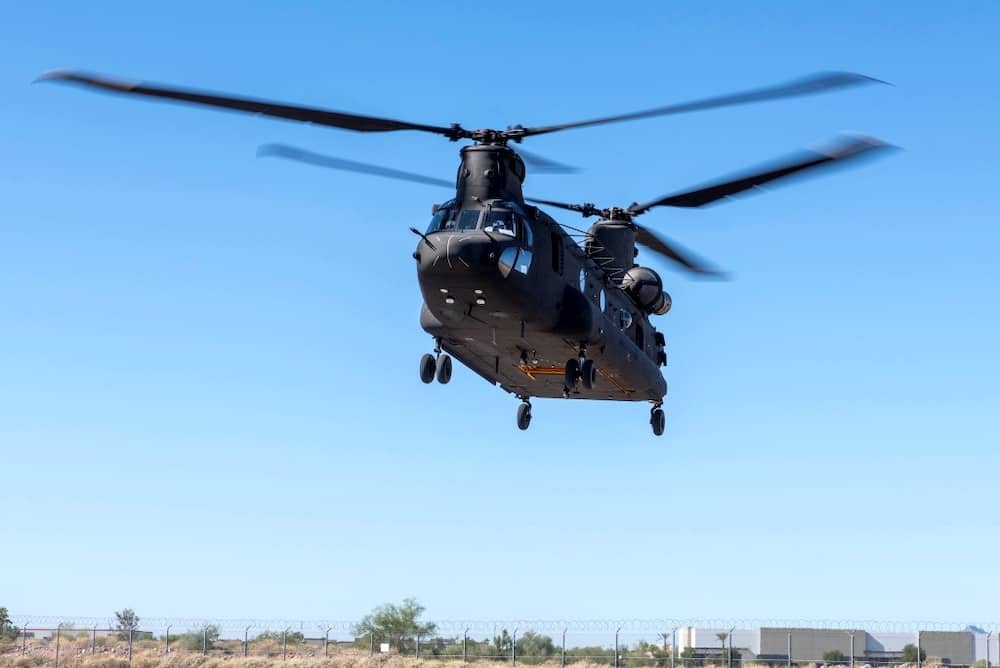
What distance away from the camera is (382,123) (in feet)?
90.7

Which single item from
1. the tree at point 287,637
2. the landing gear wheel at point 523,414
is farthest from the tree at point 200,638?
the landing gear wheel at point 523,414

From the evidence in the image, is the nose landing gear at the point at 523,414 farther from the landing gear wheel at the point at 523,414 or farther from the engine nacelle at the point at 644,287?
the engine nacelle at the point at 644,287

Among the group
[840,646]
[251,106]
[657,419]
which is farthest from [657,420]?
[840,646]

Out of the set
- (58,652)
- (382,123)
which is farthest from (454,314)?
(58,652)

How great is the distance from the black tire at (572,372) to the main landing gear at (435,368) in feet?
8.77

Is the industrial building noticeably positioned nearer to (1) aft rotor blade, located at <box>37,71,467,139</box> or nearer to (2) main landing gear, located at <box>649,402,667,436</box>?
(2) main landing gear, located at <box>649,402,667,436</box>

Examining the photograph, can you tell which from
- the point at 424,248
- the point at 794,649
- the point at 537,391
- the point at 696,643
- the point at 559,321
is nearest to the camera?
the point at 424,248

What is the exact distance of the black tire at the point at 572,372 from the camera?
30094mm

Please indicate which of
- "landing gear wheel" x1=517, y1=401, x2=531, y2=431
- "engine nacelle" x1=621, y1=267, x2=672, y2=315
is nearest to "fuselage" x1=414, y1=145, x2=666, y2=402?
"landing gear wheel" x1=517, y1=401, x2=531, y2=431

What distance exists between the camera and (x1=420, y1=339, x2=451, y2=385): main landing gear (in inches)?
1177

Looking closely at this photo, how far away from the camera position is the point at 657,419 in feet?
117

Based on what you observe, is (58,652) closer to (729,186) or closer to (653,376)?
(653,376)

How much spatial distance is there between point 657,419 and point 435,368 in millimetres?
8238

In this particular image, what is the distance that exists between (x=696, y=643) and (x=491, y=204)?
57894 millimetres
